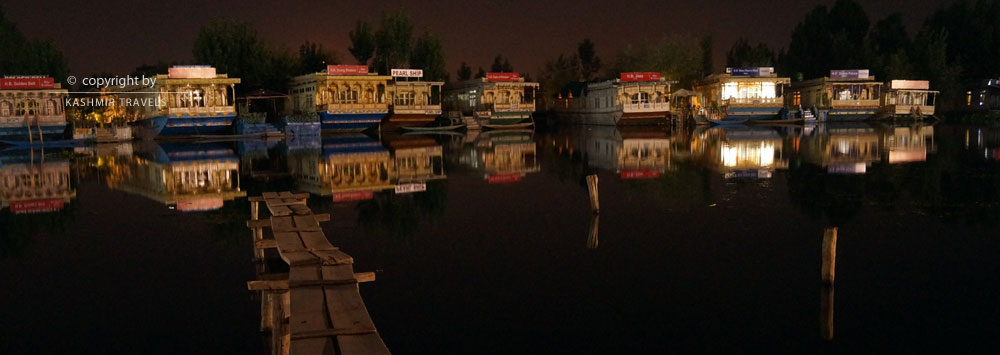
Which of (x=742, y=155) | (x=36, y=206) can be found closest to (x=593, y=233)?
(x=36, y=206)

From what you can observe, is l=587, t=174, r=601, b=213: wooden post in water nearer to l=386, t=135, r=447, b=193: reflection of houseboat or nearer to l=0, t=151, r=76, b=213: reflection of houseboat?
l=386, t=135, r=447, b=193: reflection of houseboat

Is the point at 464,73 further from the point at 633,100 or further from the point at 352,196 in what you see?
the point at 352,196

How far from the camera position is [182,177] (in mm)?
23422

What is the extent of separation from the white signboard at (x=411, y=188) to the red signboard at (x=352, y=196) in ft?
2.72

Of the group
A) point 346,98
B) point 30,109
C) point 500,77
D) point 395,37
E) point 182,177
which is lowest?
point 182,177

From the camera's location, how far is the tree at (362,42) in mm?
69250

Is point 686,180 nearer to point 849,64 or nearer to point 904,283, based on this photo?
point 904,283

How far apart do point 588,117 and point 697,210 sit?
55.4m

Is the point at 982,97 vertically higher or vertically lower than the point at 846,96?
lower

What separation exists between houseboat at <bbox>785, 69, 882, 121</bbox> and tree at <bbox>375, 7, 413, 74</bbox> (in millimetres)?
34892

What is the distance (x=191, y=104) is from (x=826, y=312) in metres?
43.7

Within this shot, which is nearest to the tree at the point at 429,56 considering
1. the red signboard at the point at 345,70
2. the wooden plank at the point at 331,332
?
the red signboard at the point at 345,70

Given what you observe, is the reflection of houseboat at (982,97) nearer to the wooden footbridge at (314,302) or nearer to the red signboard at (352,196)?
the red signboard at (352,196)

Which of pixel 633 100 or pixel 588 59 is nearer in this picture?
pixel 633 100
